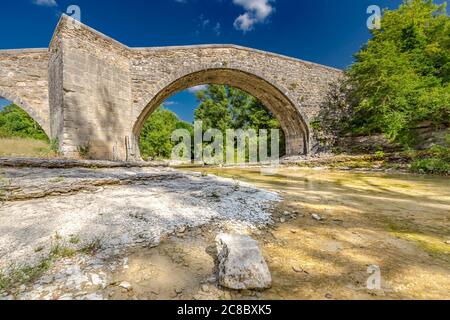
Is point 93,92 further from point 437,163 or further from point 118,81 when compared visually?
point 437,163

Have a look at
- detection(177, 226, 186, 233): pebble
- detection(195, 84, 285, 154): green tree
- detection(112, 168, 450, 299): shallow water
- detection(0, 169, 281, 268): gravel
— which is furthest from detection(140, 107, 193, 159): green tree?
detection(112, 168, 450, 299): shallow water

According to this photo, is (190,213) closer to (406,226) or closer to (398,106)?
(406,226)

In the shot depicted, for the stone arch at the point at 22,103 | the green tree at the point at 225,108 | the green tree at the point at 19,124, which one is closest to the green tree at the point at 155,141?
the green tree at the point at 225,108

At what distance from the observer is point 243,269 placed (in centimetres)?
125

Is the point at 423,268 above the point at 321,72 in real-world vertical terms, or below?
below

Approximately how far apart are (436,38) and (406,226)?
48.5ft

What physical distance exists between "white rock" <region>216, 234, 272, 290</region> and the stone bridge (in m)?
8.00

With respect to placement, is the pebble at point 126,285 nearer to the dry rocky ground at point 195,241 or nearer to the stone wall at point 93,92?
the dry rocky ground at point 195,241

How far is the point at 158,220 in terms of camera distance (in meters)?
2.13

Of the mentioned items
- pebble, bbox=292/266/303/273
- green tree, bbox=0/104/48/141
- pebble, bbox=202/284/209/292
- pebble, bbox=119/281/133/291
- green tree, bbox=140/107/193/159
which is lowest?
pebble, bbox=202/284/209/292

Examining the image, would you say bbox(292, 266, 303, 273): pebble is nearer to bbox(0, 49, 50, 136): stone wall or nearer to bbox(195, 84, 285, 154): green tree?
bbox(0, 49, 50, 136): stone wall

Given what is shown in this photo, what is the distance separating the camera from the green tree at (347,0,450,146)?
27.6 ft

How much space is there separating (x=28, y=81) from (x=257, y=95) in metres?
11.3

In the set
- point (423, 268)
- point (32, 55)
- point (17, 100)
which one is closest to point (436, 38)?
point (423, 268)
